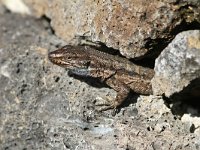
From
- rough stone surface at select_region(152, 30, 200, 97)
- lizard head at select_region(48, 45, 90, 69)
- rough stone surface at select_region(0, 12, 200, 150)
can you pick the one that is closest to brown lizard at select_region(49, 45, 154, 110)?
lizard head at select_region(48, 45, 90, 69)

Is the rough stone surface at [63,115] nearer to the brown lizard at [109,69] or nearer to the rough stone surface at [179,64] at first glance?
the brown lizard at [109,69]

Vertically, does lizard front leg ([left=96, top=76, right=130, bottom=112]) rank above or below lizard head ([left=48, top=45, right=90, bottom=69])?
below

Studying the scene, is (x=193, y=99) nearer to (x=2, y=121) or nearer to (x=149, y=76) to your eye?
(x=149, y=76)

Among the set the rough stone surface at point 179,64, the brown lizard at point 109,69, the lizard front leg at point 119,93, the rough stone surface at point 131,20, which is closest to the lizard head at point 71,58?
the brown lizard at point 109,69

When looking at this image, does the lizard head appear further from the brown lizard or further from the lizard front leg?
the lizard front leg

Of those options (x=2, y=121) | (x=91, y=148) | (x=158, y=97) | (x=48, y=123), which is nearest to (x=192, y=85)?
(x=158, y=97)

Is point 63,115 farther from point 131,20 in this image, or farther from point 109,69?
point 131,20

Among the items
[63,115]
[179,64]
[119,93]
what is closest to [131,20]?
[179,64]
